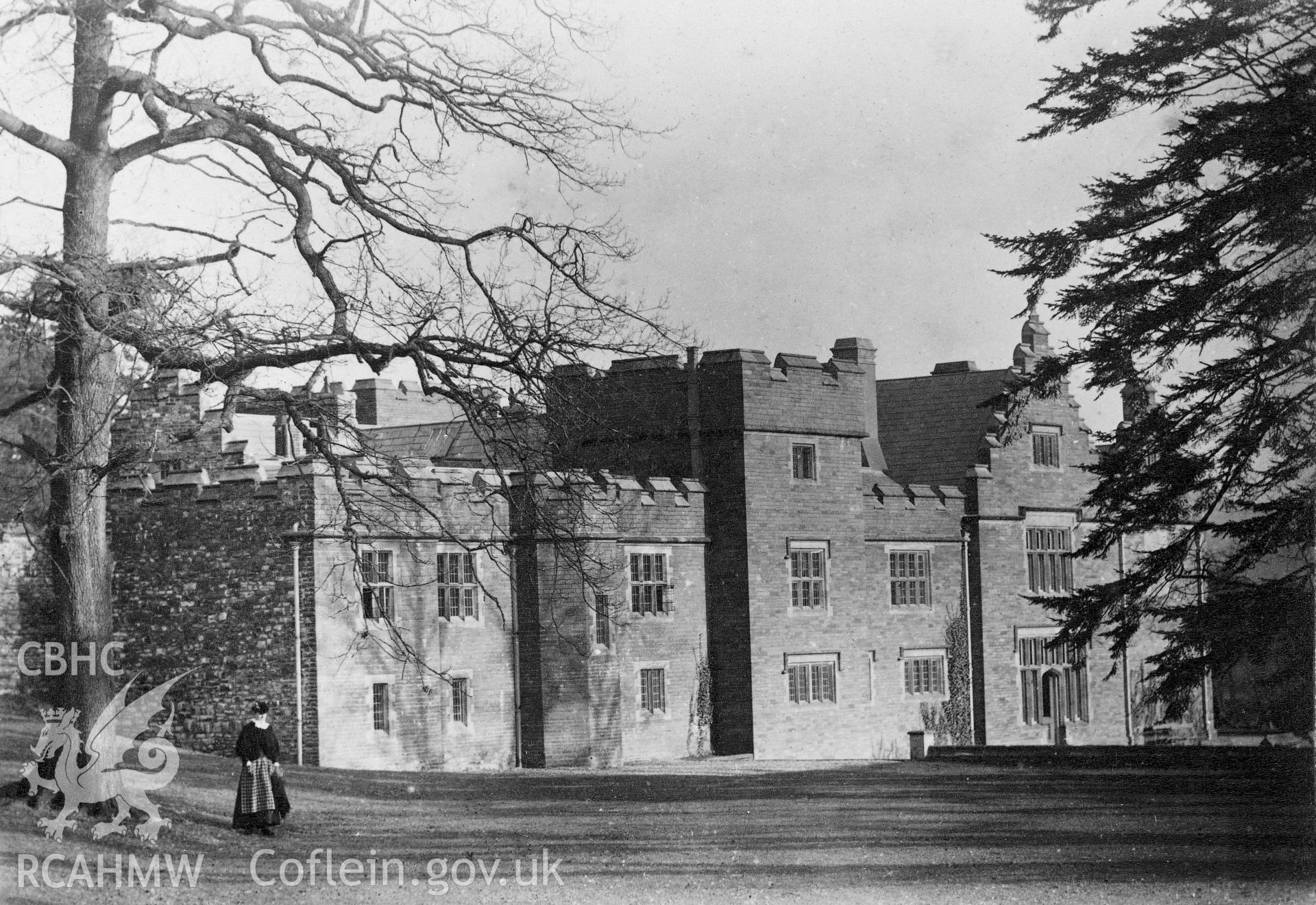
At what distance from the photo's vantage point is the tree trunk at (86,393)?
45.0 ft

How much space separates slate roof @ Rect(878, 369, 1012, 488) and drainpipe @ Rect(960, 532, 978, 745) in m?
1.66

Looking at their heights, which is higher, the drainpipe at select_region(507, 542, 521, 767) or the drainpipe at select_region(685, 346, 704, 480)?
the drainpipe at select_region(685, 346, 704, 480)

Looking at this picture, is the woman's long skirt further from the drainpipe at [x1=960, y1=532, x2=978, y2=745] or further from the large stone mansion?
the drainpipe at [x1=960, y1=532, x2=978, y2=745]

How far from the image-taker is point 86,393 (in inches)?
547

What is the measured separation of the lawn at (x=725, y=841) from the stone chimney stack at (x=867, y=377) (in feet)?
44.2

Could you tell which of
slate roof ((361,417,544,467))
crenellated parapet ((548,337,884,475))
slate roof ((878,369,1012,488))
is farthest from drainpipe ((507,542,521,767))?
slate roof ((878,369,1012,488))

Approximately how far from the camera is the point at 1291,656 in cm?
1491

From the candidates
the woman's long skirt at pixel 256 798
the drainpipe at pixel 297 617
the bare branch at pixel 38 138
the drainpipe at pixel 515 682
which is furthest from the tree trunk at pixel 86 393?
the drainpipe at pixel 515 682

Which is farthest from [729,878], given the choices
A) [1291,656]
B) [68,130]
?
[68,130]

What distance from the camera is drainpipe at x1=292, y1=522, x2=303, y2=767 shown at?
2258 cm

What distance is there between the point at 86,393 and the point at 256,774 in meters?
3.92

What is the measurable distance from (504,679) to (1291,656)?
13.5m

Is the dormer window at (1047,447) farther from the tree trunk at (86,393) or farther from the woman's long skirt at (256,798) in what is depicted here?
the tree trunk at (86,393)

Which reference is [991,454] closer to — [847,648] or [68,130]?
[847,648]
